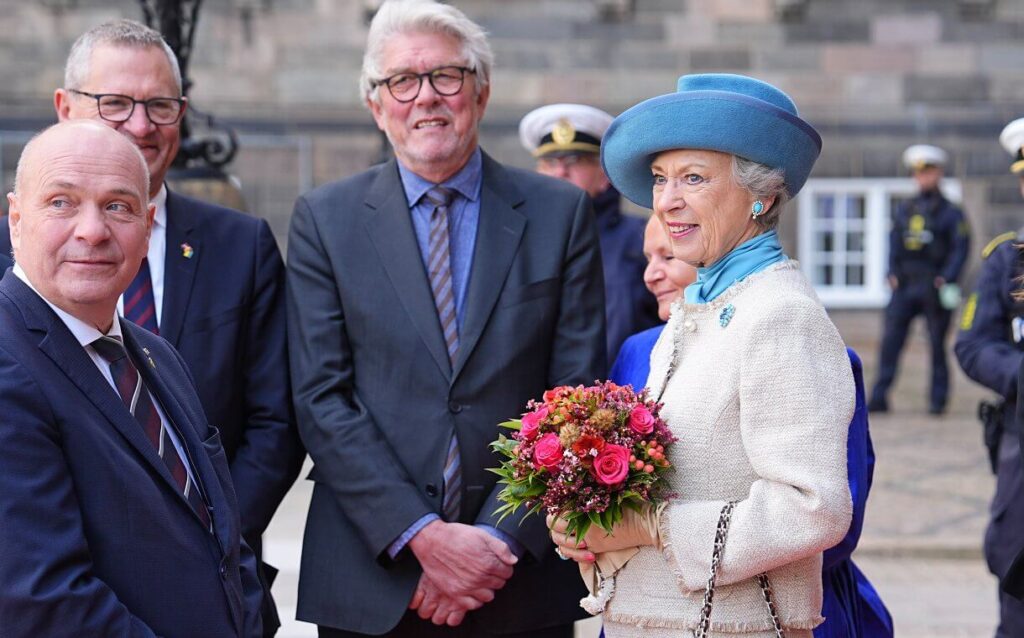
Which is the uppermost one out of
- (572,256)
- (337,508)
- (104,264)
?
(104,264)

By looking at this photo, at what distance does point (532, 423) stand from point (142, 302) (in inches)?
51.0

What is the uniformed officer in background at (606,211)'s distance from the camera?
498cm

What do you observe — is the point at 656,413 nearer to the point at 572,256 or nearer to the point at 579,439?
the point at 579,439

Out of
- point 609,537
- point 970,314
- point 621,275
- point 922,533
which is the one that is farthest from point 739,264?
point 922,533

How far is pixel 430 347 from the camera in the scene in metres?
3.49

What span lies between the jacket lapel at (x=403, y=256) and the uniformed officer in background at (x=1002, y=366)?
6.68ft

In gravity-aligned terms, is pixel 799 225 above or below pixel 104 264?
below

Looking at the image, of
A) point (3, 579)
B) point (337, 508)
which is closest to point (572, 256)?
point (337, 508)

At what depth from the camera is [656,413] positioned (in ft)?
9.12

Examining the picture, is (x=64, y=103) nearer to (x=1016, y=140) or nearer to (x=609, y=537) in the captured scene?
(x=609, y=537)

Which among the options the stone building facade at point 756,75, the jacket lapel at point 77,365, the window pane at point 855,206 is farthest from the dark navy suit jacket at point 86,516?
the window pane at point 855,206

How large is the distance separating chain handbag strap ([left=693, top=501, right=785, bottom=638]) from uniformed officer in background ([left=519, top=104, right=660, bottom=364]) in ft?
7.25

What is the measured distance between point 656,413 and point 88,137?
1.26 metres

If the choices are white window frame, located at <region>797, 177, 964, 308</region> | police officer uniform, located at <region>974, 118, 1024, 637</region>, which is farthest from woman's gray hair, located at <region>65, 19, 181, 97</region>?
white window frame, located at <region>797, 177, 964, 308</region>
